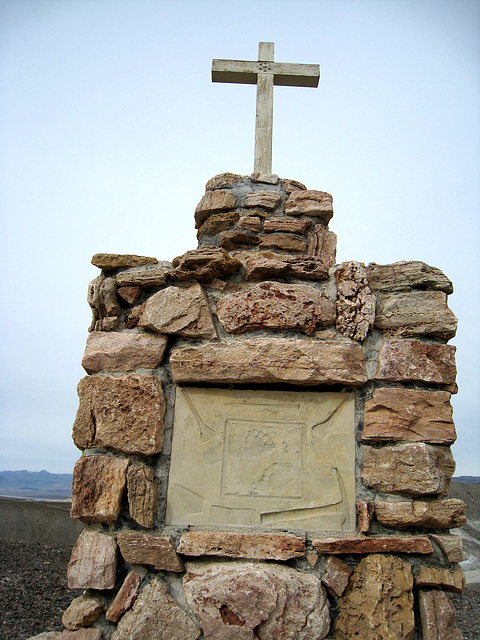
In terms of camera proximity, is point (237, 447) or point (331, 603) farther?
point (237, 447)

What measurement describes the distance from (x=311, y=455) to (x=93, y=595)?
43.1 inches

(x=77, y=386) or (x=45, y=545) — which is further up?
(x=77, y=386)

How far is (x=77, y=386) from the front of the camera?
7.50 ft

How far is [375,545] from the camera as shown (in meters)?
1.98

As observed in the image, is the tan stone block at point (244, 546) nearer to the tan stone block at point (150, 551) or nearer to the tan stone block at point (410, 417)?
the tan stone block at point (150, 551)

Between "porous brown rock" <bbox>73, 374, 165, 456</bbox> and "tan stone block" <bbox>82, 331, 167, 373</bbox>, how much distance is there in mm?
69

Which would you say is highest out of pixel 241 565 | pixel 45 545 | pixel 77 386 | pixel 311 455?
pixel 77 386

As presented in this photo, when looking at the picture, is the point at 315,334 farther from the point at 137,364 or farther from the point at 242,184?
the point at 242,184

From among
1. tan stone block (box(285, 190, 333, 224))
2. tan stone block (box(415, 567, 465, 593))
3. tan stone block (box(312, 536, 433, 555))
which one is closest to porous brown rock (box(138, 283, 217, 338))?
tan stone block (box(285, 190, 333, 224))

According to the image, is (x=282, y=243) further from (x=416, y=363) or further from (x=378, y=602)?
(x=378, y=602)

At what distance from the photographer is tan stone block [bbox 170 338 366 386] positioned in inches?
84.1

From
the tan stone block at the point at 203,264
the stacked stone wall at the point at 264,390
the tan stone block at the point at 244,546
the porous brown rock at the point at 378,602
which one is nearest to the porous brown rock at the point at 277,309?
the stacked stone wall at the point at 264,390

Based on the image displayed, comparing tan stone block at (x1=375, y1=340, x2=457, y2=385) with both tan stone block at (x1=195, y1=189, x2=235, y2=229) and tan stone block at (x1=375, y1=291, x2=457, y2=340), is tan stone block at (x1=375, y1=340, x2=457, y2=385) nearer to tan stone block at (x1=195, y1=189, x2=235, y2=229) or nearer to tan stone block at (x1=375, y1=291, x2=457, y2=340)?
tan stone block at (x1=375, y1=291, x2=457, y2=340)

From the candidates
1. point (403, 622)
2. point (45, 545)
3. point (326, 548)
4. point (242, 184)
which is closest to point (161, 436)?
point (326, 548)
